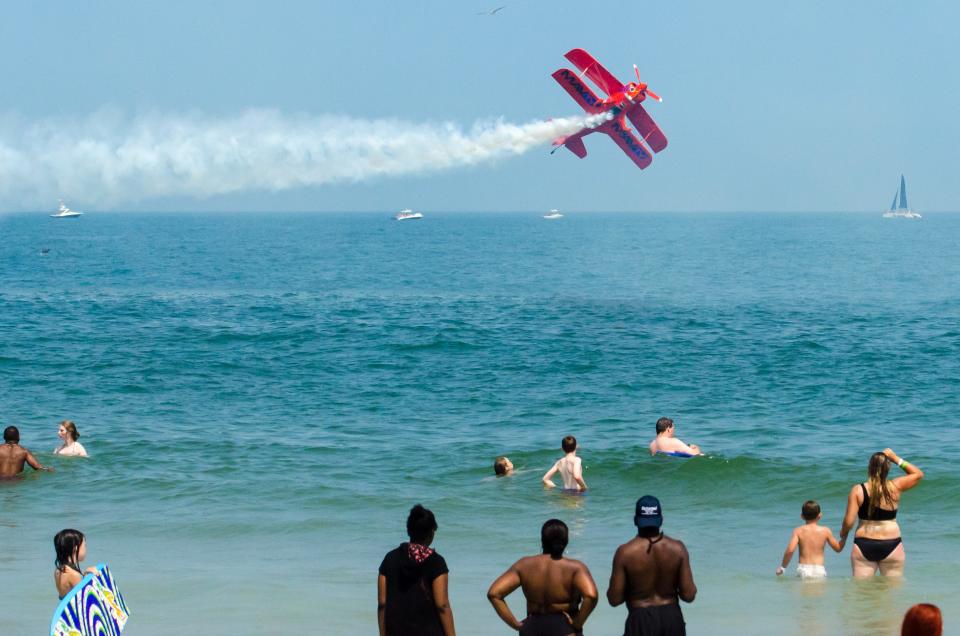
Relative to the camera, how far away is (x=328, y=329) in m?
40.2

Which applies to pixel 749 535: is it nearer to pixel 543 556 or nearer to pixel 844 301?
pixel 543 556

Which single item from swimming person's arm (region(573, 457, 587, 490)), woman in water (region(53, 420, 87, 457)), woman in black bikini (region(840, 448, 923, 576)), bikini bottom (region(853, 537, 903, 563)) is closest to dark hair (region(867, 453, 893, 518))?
woman in black bikini (region(840, 448, 923, 576))

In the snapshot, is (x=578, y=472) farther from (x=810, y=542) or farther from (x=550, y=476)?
(x=810, y=542)

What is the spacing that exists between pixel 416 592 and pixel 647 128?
3537 centimetres

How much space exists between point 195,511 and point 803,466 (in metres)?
9.96

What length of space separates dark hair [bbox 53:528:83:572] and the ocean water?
2703 mm

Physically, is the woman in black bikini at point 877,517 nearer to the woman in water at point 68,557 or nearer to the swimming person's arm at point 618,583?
the swimming person's arm at point 618,583

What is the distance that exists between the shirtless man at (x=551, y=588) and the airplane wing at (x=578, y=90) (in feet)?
106

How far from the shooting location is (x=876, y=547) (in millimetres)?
10938

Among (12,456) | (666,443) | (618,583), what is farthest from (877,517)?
(12,456)

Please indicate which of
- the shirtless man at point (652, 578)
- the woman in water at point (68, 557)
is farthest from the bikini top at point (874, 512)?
the woman in water at point (68, 557)

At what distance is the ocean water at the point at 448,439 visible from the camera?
1228 centimetres

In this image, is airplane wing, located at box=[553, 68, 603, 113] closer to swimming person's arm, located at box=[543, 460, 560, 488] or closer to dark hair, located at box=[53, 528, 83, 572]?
swimming person's arm, located at box=[543, 460, 560, 488]

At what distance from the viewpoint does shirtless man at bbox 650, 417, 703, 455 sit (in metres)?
17.7
